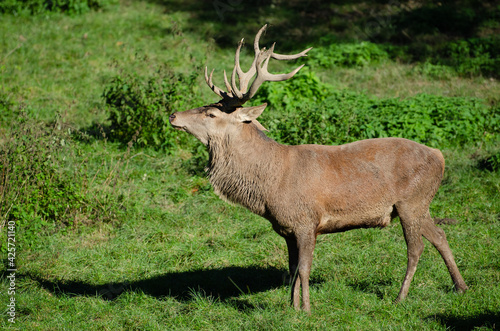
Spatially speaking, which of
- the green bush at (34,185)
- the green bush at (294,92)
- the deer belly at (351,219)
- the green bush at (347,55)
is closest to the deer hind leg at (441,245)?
the deer belly at (351,219)

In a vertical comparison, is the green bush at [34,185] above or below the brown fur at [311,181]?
below

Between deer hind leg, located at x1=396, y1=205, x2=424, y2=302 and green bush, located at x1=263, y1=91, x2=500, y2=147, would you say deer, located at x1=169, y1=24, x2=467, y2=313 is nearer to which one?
deer hind leg, located at x1=396, y1=205, x2=424, y2=302

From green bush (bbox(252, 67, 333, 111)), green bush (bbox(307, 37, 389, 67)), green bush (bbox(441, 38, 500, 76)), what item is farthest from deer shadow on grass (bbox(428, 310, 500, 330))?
green bush (bbox(307, 37, 389, 67))

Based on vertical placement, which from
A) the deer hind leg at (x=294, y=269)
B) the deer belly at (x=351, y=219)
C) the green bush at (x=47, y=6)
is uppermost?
the green bush at (x=47, y=6)

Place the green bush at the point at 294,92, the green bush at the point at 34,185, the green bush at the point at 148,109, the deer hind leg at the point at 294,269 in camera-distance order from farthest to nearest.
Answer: the green bush at the point at 294,92, the green bush at the point at 148,109, the green bush at the point at 34,185, the deer hind leg at the point at 294,269

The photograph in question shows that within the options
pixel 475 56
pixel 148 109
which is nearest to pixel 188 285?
pixel 148 109

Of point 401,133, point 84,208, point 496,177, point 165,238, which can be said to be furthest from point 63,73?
point 496,177

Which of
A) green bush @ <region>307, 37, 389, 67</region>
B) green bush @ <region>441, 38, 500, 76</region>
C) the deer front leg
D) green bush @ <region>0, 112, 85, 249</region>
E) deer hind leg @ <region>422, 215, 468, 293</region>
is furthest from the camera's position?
green bush @ <region>307, 37, 389, 67</region>

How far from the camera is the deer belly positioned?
18.3ft

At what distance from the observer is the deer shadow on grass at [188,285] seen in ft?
20.0

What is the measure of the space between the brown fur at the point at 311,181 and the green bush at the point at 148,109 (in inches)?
144

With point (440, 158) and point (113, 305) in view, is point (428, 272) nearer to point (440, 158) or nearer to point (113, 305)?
point (440, 158)

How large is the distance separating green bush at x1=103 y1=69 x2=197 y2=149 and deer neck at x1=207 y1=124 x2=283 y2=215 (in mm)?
3690

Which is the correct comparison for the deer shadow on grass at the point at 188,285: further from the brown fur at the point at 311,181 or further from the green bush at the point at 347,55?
the green bush at the point at 347,55
